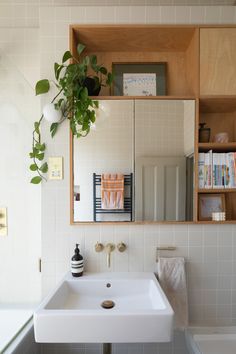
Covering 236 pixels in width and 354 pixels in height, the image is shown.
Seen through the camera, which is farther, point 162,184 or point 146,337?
point 162,184

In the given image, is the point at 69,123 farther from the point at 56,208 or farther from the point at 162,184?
the point at 162,184

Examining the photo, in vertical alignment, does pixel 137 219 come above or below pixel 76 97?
below

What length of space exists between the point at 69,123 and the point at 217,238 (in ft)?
4.14

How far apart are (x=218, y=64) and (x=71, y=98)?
988 mm

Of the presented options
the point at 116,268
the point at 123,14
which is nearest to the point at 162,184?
the point at 116,268

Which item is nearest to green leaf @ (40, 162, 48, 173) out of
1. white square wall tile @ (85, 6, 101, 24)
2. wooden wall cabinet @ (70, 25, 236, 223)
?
wooden wall cabinet @ (70, 25, 236, 223)

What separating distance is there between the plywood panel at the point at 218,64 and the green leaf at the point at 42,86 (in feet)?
3.35

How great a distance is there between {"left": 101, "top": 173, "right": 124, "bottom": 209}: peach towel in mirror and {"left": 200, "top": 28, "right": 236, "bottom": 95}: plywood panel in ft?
2.63

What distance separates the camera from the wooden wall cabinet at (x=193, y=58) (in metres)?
1.46

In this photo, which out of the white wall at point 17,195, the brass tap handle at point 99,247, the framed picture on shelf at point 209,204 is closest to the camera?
the brass tap handle at point 99,247

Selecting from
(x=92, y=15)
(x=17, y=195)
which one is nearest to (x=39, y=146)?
(x=17, y=195)

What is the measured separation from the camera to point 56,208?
1.50 m

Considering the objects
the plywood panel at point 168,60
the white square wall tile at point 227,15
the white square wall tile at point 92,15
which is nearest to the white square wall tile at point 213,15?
the white square wall tile at point 227,15

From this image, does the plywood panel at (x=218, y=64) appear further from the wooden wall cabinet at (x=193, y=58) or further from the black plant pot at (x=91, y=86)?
the black plant pot at (x=91, y=86)
